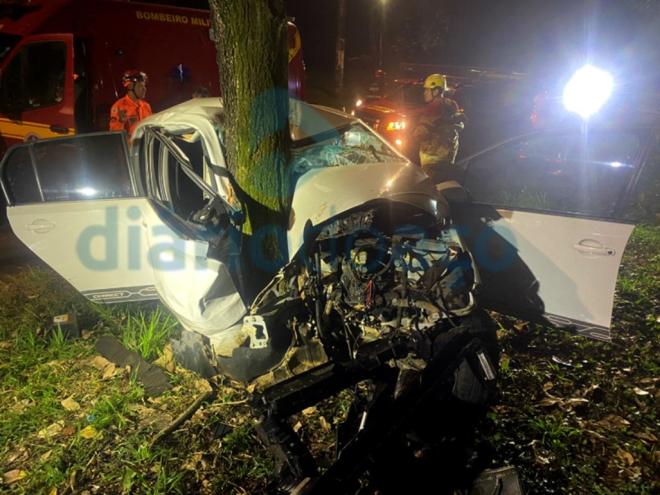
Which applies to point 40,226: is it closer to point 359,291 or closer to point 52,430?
point 52,430

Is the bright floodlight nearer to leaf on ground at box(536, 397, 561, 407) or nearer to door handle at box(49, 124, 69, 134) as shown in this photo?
leaf on ground at box(536, 397, 561, 407)

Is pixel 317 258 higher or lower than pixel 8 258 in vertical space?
higher

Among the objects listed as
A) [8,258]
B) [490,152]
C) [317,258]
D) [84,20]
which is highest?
[84,20]

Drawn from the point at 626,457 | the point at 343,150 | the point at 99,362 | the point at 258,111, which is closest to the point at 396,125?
the point at 343,150

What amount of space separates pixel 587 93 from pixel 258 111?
8.96 ft

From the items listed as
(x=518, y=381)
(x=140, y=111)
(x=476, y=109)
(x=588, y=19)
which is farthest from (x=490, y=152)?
(x=588, y=19)

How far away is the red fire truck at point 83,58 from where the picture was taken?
5742 millimetres

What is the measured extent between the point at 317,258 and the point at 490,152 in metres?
1.71

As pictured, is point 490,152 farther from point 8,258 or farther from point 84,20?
point 84,20

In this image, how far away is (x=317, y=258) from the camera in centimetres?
279

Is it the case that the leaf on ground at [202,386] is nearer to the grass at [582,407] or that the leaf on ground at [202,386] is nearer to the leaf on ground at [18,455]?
the leaf on ground at [18,455]

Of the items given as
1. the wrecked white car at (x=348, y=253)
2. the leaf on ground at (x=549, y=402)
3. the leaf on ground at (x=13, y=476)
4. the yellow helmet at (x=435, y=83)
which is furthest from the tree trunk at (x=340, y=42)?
the leaf on ground at (x=13, y=476)

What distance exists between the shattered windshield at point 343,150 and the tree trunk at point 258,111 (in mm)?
271

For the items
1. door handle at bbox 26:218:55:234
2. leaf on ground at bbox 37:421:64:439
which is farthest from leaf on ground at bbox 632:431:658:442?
door handle at bbox 26:218:55:234
